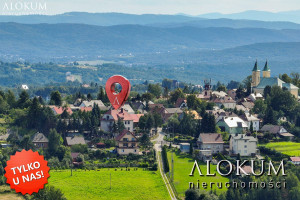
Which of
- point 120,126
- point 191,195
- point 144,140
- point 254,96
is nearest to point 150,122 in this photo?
point 120,126

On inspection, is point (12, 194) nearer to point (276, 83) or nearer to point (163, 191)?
point (163, 191)

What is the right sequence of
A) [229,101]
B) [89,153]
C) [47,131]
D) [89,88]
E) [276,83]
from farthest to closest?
[89,88]
[276,83]
[229,101]
[47,131]
[89,153]

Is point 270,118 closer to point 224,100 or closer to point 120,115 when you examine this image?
point 224,100

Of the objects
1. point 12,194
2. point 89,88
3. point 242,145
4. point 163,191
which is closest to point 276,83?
point 242,145

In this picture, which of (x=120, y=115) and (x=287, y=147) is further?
(x=120, y=115)

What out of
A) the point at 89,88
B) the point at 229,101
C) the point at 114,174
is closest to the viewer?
the point at 114,174

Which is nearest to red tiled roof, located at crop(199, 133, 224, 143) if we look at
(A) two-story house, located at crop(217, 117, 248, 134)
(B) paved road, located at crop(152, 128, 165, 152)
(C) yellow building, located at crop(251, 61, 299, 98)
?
(B) paved road, located at crop(152, 128, 165, 152)
